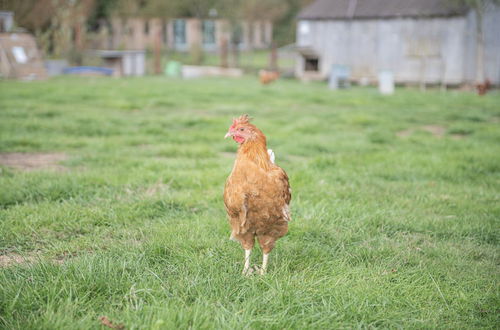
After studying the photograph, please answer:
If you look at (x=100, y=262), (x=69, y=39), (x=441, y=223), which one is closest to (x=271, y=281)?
(x=100, y=262)

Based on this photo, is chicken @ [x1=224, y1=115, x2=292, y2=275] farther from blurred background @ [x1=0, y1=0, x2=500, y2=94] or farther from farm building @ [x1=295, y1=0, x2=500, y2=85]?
farm building @ [x1=295, y1=0, x2=500, y2=85]

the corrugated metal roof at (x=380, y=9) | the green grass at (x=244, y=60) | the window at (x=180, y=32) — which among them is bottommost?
the green grass at (x=244, y=60)

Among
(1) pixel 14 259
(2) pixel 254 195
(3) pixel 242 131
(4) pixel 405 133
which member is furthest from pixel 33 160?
(4) pixel 405 133

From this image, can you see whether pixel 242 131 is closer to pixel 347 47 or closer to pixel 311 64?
pixel 347 47

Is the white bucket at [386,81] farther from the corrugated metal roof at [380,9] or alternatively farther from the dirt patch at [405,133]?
the dirt patch at [405,133]

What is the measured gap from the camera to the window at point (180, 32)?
1781 inches

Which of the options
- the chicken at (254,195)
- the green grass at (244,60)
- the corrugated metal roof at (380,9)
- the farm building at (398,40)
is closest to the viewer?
the chicken at (254,195)

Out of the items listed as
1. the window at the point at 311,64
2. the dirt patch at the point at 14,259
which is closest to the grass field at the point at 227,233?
the dirt patch at the point at 14,259

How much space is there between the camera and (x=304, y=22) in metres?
27.1

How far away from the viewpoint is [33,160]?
266 inches

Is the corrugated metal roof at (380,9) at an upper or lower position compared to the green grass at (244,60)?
upper

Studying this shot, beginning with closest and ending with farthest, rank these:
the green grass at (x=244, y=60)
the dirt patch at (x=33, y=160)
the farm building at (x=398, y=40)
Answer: the dirt patch at (x=33, y=160)
the farm building at (x=398, y=40)
the green grass at (x=244, y=60)

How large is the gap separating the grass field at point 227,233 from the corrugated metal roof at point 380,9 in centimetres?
1546

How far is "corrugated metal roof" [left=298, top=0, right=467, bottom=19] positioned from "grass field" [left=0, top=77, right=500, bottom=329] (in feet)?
50.7
